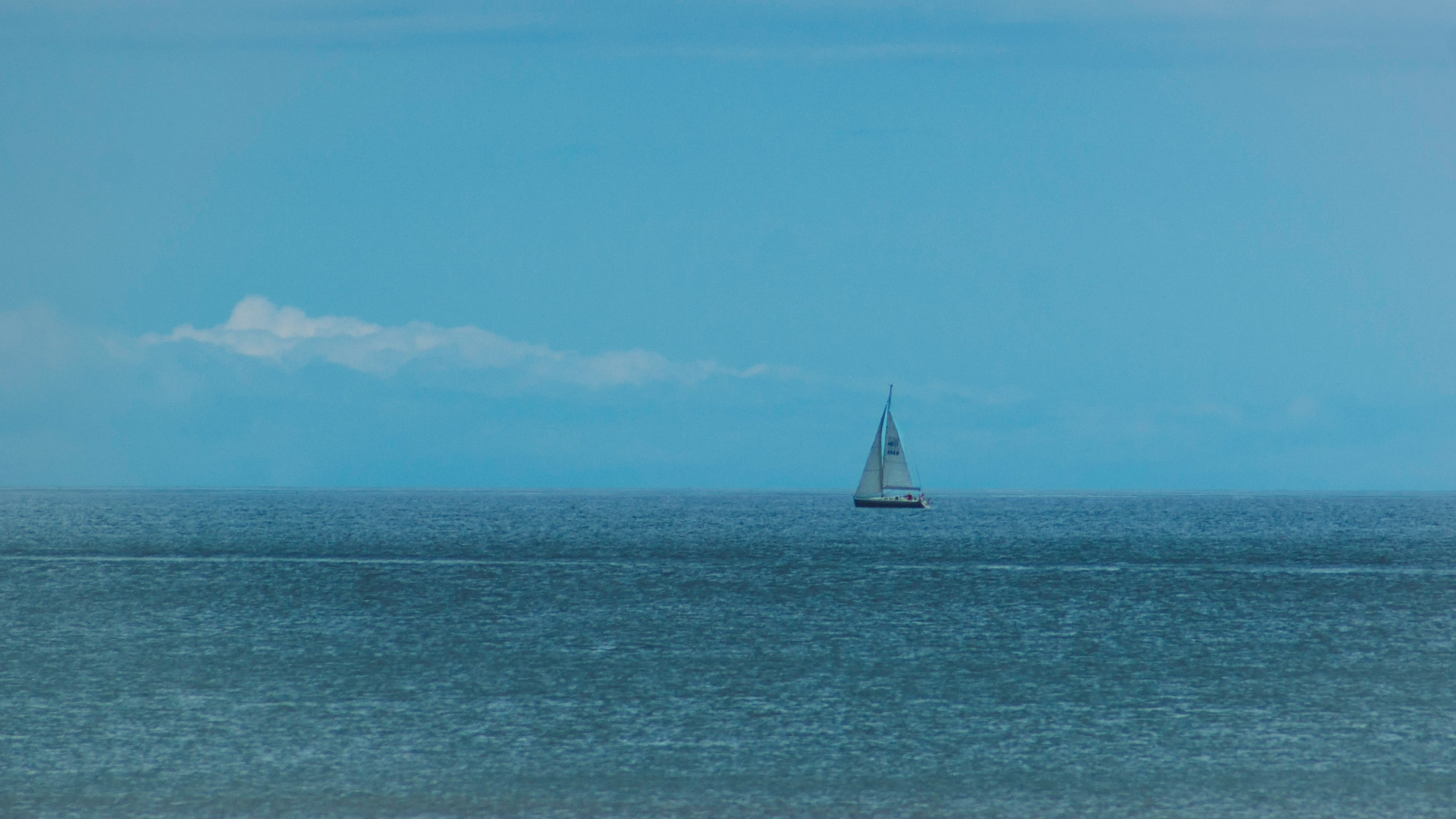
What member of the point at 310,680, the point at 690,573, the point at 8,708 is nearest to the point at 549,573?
the point at 690,573

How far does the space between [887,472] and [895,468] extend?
1.37 m

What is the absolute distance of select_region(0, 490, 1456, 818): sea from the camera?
21812 mm

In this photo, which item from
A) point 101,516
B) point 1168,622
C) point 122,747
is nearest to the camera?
point 122,747

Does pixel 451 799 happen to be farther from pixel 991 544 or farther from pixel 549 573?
pixel 991 544

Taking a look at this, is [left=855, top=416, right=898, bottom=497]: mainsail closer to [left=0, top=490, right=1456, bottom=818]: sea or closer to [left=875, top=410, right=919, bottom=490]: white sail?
[left=875, top=410, right=919, bottom=490]: white sail

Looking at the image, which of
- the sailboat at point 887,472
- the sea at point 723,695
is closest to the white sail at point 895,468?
the sailboat at point 887,472

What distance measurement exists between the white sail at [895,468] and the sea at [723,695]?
2617 inches

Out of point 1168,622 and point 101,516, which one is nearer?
point 1168,622

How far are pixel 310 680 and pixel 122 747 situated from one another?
963 cm

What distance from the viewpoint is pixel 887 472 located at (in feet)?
490

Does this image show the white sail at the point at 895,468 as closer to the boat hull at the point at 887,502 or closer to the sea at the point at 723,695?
the boat hull at the point at 887,502

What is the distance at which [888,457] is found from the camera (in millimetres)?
147250

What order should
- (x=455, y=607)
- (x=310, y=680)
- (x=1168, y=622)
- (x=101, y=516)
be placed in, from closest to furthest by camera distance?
(x=310, y=680) → (x=1168, y=622) → (x=455, y=607) → (x=101, y=516)

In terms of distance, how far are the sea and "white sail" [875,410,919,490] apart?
66.5m
